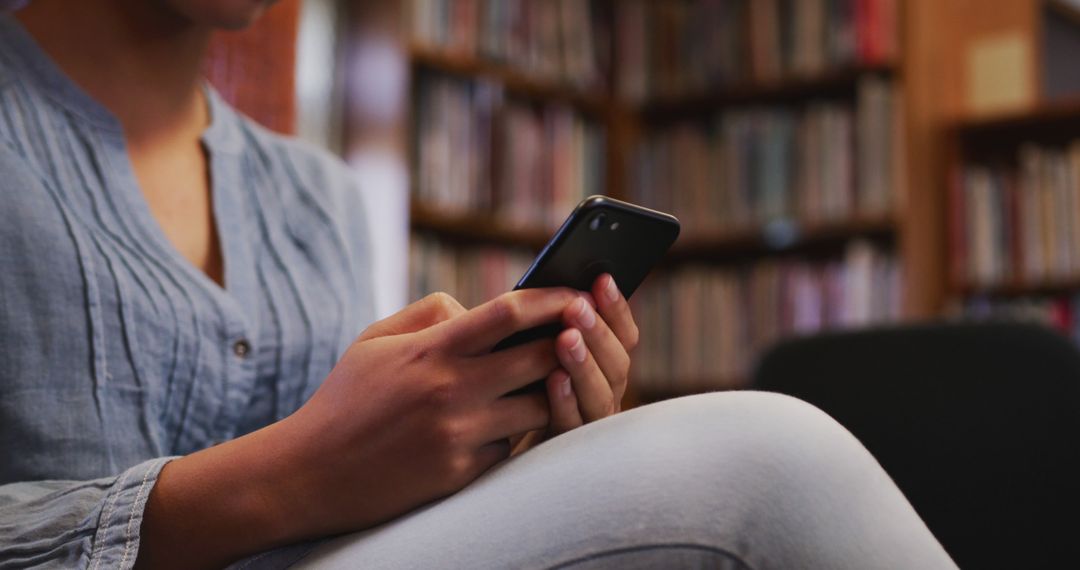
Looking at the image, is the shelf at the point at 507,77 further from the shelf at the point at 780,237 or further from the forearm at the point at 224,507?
the forearm at the point at 224,507

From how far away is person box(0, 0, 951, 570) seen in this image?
1.80 ft

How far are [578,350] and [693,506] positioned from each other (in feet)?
0.54

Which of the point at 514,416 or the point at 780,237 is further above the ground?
the point at 780,237

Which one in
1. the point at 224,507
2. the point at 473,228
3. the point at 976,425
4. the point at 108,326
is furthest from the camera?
the point at 473,228

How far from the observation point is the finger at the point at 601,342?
0.68 metres

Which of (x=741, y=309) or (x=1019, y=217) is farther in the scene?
(x=741, y=309)

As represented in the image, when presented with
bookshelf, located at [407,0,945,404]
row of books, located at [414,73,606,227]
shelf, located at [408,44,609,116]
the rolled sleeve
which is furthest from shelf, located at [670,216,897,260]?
the rolled sleeve

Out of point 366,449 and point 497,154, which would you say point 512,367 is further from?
point 497,154

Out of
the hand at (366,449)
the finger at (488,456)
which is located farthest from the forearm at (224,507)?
the finger at (488,456)

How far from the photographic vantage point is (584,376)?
0.70m

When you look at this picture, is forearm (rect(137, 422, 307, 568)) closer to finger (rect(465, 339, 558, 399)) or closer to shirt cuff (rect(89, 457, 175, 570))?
shirt cuff (rect(89, 457, 175, 570))

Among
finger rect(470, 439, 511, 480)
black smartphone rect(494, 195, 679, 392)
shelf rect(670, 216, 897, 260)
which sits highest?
shelf rect(670, 216, 897, 260)

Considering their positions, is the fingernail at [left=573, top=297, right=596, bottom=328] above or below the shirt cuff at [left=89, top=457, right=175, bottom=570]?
above

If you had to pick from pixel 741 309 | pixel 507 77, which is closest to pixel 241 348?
pixel 507 77
